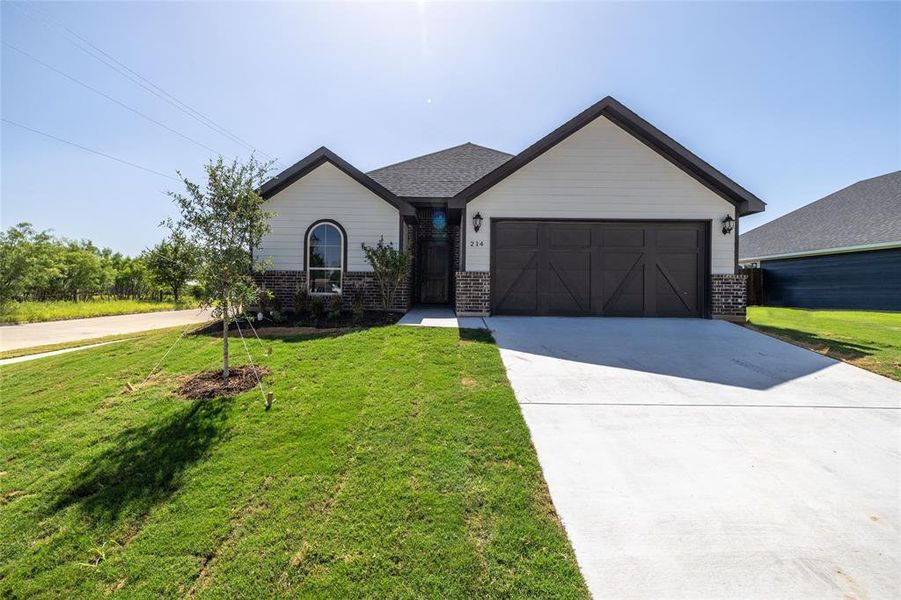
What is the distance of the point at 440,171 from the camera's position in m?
13.5

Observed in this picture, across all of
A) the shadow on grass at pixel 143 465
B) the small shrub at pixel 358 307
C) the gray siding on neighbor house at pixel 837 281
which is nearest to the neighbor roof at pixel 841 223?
the gray siding on neighbor house at pixel 837 281

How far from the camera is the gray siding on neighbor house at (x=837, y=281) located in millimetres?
14156

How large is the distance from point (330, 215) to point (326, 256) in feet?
3.80

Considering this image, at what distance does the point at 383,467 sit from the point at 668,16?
11129 millimetres

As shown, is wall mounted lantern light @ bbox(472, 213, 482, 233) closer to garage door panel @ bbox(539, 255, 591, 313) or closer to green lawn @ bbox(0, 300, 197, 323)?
garage door panel @ bbox(539, 255, 591, 313)

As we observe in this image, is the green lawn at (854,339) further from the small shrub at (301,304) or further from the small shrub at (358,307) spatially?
the small shrub at (301,304)

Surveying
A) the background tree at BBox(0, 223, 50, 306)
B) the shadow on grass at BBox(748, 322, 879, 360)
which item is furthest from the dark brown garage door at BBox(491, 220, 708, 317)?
the background tree at BBox(0, 223, 50, 306)

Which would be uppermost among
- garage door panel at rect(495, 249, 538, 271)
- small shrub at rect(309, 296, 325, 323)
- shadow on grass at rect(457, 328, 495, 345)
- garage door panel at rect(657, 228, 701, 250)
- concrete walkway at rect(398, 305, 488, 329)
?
garage door panel at rect(657, 228, 701, 250)

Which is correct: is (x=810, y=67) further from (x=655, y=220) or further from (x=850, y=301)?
(x=850, y=301)

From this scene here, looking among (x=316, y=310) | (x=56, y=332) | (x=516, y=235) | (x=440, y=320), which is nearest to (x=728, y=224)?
(x=516, y=235)

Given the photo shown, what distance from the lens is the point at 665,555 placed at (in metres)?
2.16

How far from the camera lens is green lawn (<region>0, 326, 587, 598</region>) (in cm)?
205

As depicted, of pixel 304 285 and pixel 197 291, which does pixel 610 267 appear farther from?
pixel 197 291

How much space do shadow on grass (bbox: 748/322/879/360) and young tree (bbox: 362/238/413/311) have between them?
338 inches
